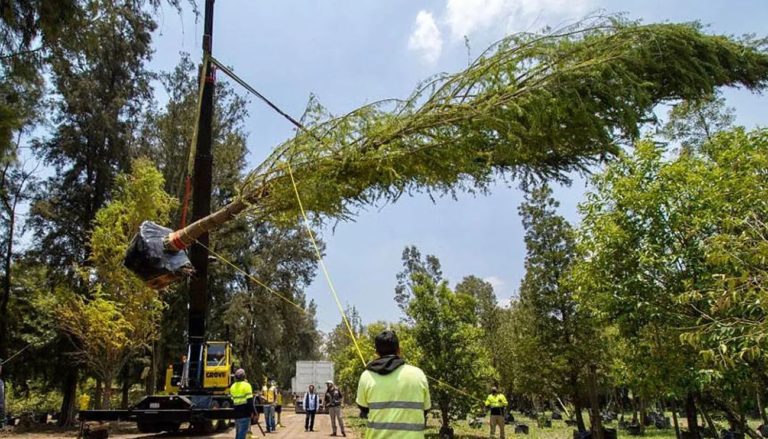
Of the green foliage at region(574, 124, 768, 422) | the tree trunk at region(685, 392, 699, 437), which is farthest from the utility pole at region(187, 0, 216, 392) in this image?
the tree trunk at region(685, 392, 699, 437)

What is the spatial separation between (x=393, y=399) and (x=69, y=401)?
92.5ft

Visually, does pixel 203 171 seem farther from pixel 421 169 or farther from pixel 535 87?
pixel 535 87

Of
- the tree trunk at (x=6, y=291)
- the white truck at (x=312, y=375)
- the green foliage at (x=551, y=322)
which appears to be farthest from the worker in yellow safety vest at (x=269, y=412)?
the white truck at (x=312, y=375)

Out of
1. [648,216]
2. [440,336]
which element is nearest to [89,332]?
[440,336]

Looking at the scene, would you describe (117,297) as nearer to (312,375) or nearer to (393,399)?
(393,399)

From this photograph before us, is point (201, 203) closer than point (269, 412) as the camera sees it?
Yes

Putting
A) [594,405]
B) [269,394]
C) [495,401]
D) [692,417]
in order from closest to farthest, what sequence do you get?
[692,417]
[594,405]
[495,401]
[269,394]

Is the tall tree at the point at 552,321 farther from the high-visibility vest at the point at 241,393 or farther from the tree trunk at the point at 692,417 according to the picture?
the high-visibility vest at the point at 241,393

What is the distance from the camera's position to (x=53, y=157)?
26.5 m

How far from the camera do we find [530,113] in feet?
20.0

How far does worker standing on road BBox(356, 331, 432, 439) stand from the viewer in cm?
357

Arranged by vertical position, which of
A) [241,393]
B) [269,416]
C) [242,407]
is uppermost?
[241,393]

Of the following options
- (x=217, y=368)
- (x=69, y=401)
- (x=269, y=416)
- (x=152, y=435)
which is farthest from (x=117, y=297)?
(x=69, y=401)

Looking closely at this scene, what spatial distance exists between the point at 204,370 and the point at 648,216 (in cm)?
1056
